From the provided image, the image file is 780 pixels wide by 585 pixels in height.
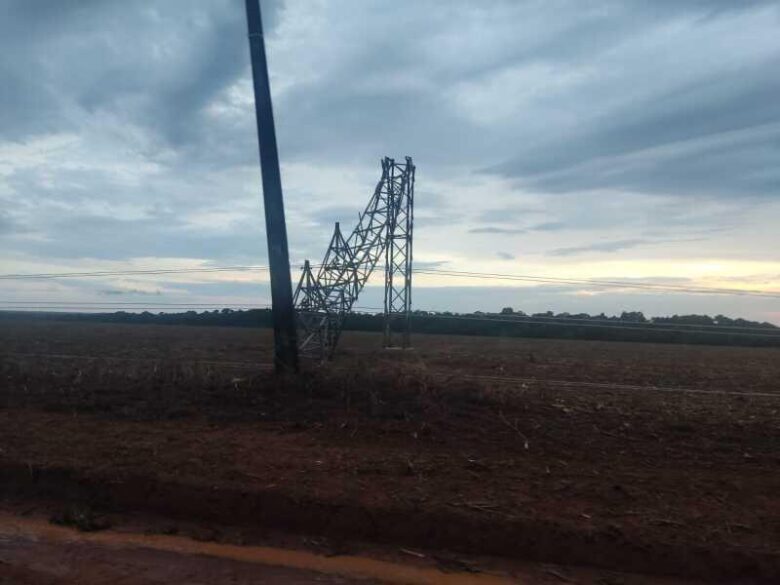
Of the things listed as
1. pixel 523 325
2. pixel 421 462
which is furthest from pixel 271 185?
pixel 523 325

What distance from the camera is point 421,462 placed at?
9008 millimetres

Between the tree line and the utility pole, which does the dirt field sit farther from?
the tree line

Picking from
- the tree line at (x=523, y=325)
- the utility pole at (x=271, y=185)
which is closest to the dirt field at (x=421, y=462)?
the utility pole at (x=271, y=185)

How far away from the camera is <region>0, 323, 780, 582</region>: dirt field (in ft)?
23.7

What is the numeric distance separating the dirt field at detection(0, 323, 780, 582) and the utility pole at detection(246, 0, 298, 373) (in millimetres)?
1442

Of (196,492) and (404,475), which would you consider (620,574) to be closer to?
(404,475)

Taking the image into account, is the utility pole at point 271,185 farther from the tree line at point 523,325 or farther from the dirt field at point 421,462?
the tree line at point 523,325

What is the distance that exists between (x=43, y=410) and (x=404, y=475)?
264 inches

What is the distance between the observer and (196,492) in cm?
827

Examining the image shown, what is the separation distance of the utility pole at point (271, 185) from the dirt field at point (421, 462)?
144 centimetres

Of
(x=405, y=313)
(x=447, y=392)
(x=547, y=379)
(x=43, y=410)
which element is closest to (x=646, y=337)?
(x=405, y=313)

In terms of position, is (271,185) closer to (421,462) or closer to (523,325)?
(421,462)

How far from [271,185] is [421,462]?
23.6ft

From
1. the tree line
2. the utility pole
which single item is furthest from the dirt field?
the tree line
